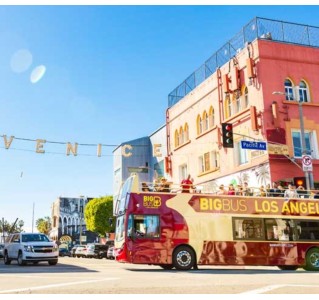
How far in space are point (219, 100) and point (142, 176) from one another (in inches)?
801

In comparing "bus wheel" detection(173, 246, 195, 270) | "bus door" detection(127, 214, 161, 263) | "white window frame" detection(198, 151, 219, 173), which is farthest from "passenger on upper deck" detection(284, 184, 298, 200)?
"white window frame" detection(198, 151, 219, 173)

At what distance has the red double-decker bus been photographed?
1672 cm

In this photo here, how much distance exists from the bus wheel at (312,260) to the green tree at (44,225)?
339 ft

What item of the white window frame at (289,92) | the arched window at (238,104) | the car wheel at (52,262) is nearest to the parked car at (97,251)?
the car wheel at (52,262)

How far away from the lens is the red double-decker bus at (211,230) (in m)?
16.7

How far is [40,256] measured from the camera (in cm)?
2027

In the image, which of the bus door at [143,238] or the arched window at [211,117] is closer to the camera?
the bus door at [143,238]

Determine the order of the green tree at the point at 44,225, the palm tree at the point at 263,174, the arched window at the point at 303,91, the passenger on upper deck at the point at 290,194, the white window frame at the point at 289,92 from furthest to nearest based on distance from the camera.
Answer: the green tree at the point at 44,225 → the arched window at the point at 303,91 → the white window frame at the point at 289,92 → the palm tree at the point at 263,174 → the passenger on upper deck at the point at 290,194

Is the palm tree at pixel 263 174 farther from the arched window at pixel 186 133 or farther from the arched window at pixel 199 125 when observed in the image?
the arched window at pixel 186 133

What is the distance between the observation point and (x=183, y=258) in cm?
1678

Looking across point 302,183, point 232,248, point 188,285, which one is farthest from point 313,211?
point 188,285

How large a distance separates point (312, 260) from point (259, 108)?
32.3 ft

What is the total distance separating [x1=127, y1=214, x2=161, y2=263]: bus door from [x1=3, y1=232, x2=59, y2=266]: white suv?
5.91 m

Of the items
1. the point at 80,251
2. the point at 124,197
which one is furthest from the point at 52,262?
the point at 80,251
